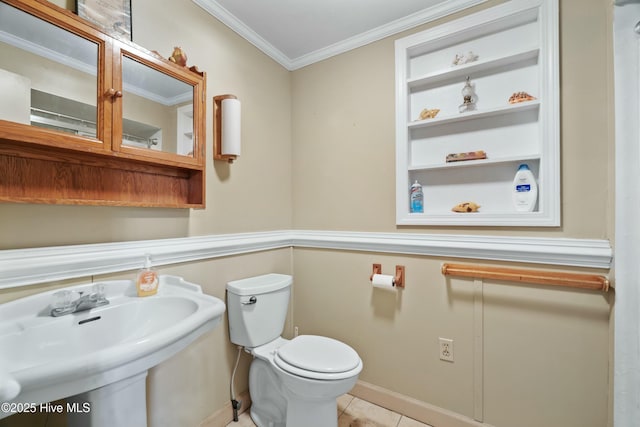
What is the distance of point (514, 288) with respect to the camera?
1.36 meters

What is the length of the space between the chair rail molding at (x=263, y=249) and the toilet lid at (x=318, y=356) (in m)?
0.61

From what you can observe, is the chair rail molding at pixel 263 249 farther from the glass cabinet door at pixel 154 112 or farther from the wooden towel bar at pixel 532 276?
the glass cabinet door at pixel 154 112

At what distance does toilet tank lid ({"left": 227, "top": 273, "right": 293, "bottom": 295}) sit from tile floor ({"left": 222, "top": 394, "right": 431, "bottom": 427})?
29.9 inches

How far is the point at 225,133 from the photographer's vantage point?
1455mm

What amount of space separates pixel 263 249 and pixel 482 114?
150cm

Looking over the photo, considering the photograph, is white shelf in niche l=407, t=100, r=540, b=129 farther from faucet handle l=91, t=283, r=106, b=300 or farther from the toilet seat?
faucet handle l=91, t=283, r=106, b=300

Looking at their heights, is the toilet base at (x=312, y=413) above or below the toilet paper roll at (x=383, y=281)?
below

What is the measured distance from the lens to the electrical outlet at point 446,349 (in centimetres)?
150

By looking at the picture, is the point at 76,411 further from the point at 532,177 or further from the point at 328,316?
the point at 532,177

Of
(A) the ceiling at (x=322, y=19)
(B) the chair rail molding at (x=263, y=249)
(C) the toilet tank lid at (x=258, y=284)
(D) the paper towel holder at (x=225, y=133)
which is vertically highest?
(A) the ceiling at (x=322, y=19)

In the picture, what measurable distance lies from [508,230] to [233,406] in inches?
70.3

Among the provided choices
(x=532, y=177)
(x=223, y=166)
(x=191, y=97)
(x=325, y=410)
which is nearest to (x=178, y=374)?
(x=325, y=410)

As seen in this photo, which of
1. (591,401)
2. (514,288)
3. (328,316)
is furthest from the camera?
(328,316)

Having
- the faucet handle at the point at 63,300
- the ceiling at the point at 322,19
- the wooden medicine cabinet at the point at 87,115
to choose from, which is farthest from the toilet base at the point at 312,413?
the ceiling at the point at 322,19
